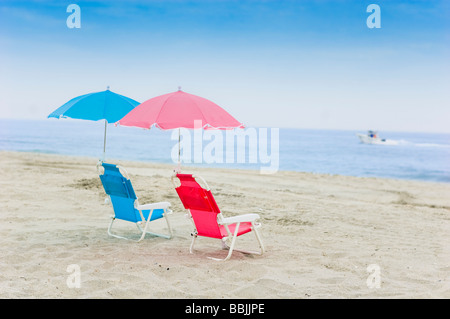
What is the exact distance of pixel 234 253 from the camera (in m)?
5.21

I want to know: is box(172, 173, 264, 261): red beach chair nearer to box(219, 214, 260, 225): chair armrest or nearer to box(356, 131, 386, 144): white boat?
box(219, 214, 260, 225): chair armrest

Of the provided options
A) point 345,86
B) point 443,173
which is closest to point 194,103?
point 443,173

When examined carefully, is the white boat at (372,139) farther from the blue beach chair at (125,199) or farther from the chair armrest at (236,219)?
the chair armrest at (236,219)

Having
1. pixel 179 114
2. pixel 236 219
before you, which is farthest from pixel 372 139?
pixel 179 114

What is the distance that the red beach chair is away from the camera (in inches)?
186

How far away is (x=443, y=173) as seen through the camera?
78.5ft

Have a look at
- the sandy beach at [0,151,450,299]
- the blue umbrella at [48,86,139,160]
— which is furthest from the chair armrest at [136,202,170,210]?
the blue umbrella at [48,86,139,160]

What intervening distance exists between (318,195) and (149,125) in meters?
6.82

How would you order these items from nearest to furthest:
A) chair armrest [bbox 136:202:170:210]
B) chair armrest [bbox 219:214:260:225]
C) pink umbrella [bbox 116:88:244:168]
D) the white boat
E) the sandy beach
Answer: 1. the sandy beach
2. pink umbrella [bbox 116:88:244:168]
3. chair armrest [bbox 219:214:260:225]
4. chair armrest [bbox 136:202:170:210]
5. the white boat

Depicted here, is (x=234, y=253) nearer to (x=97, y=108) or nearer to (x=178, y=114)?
(x=178, y=114)

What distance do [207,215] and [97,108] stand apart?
2.05 m

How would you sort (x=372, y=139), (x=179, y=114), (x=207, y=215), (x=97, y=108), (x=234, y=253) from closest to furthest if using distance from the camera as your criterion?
(x=179, y=114) < (x=207, y=215) < (x=234, y=253) < (x=97, y=108) < (x=372, y=139)

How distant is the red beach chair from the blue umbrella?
55.8 inches
